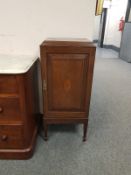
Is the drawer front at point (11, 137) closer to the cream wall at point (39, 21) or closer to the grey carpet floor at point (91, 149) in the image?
the grey carpet floor at point (91, 149)

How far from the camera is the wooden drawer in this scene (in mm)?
1124

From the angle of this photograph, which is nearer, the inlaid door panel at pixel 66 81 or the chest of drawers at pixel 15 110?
the chest of drawers at pixel 15 110

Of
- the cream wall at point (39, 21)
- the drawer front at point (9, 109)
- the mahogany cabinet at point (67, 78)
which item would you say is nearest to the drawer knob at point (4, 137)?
the drawer front at point (9, 109)

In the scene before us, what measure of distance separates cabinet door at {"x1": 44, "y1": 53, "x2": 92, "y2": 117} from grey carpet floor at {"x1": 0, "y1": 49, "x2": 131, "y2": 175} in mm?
346

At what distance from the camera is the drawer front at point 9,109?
1207 mm

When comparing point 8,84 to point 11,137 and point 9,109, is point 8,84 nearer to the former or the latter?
point 9,109

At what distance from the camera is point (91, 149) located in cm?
152

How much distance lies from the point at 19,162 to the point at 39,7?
139cm

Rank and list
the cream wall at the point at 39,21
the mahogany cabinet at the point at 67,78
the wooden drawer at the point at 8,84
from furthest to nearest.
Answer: the cream wall at the point at 39,21
the mahogany cabinet at the point at 67,78
the wooden drawer at the point at 8,84

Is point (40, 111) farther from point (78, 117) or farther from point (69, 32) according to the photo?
point (69, 32)

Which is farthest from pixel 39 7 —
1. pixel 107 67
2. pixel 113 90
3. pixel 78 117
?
pixel 107 67

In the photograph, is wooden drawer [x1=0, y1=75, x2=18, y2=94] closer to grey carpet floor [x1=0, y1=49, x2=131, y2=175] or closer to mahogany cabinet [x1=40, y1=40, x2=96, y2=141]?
mahogany cabinet [x1=40, y1=40, x2=96, y2=141]

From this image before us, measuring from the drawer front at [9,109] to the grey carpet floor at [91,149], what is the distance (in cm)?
41

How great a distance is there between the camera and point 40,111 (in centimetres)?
188
